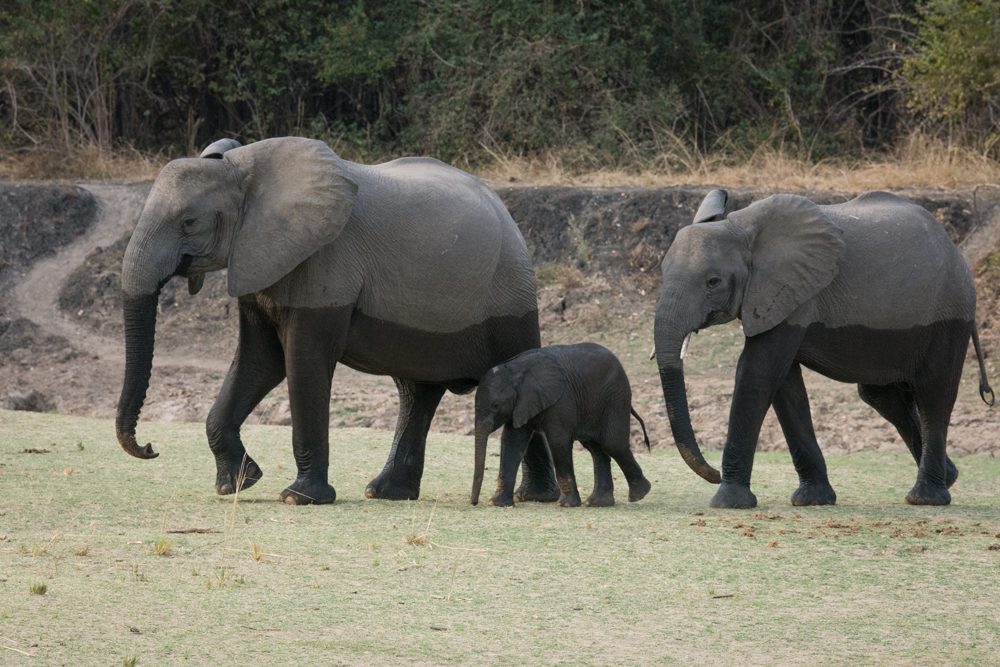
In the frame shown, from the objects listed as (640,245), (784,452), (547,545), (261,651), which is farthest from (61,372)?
(261,651)

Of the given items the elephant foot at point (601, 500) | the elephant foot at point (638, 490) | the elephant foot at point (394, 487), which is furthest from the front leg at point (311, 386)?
the elephant foot at point (638, 490)

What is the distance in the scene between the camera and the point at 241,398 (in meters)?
10.1

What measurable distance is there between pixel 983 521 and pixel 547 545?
2845mm

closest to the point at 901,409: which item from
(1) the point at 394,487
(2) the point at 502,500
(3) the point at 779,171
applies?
(2) the point at 502,500

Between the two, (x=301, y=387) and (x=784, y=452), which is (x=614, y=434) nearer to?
(x=301, y=387)

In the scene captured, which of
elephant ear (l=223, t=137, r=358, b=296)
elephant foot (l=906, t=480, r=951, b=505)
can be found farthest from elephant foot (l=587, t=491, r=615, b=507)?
elephant ear (l=223, t=137, r=358, b=296)

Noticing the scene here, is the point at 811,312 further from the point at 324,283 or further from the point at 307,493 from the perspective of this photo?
the point at 307,493

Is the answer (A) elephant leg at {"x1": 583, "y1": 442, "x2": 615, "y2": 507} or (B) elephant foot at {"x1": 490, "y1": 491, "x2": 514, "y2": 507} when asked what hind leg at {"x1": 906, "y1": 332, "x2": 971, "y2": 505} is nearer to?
(A) elephant leg at {"x1": 583, "y1": 442, "x2": 615, "y2": 507}

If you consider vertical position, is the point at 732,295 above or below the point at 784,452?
above

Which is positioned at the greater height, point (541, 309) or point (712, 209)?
point (712, 209)

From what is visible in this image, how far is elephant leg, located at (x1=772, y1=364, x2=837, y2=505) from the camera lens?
1030 centimetres

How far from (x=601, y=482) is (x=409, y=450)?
1262mm

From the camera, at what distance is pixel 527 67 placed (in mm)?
24531

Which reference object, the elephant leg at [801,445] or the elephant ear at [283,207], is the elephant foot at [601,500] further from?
the elephant ear at [283,207]
